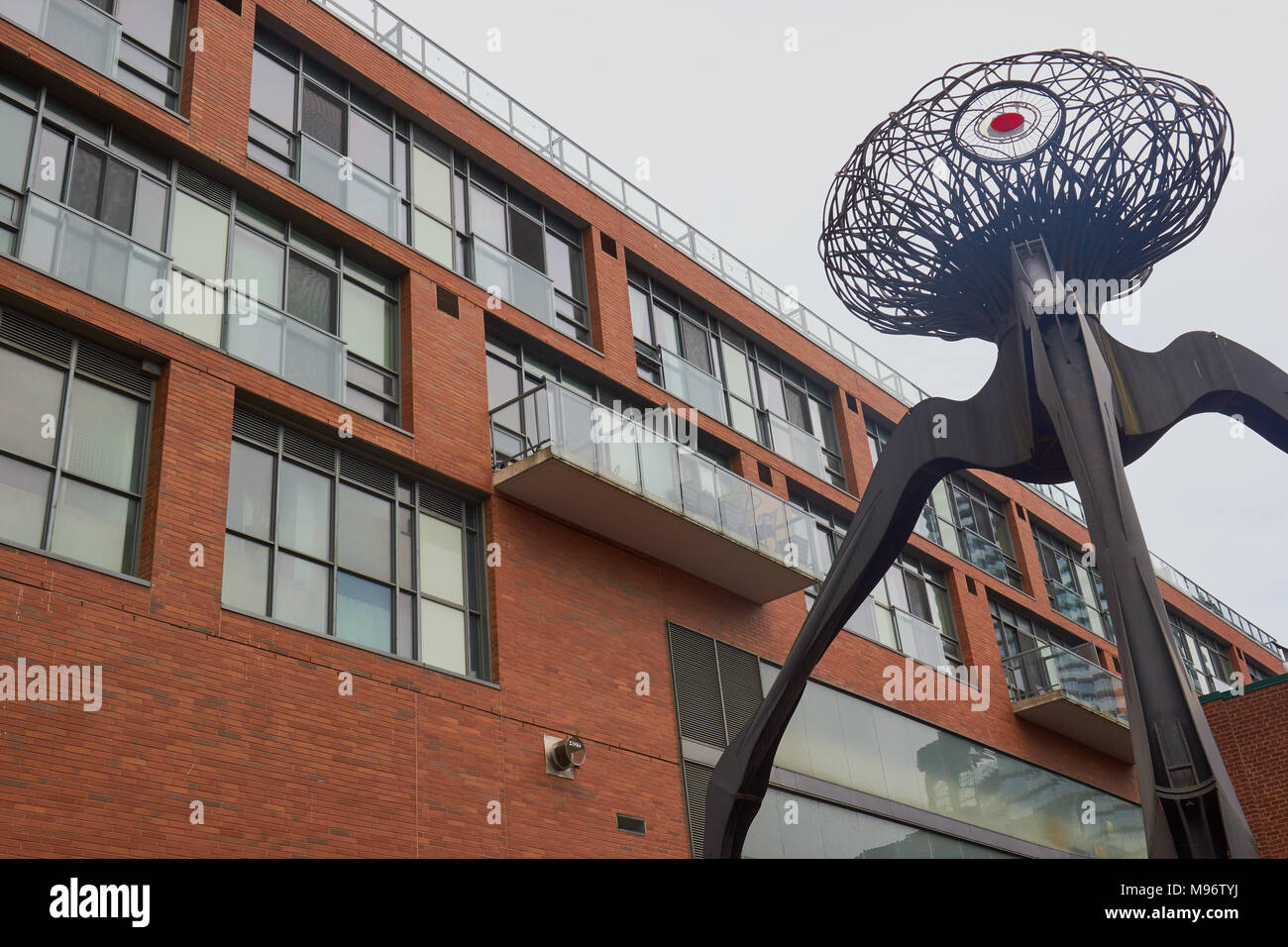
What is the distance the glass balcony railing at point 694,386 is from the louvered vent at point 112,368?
1006 centimetres

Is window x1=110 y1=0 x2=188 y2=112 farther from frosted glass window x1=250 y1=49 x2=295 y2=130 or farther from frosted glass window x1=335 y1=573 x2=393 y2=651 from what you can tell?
frosted glass window x1=335 y1=573 x2=393 y2=651

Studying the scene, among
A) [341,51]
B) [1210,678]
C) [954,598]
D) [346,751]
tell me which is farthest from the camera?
[1210,678]

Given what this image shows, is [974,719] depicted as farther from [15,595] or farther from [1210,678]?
[15,595]

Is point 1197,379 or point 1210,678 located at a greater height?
point 1210,678

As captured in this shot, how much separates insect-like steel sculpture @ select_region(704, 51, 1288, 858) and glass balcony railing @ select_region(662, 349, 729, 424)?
10.8 m

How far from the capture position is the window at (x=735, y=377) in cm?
2298

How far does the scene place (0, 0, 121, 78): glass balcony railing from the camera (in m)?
15.0

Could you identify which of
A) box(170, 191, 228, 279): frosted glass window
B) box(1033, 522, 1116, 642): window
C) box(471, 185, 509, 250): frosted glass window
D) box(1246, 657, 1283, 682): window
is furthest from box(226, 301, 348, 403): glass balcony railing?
box(1246, 657, 1283, 682): window

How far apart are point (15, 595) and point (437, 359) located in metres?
7.26

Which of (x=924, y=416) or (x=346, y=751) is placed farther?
(x=346, y=751)
